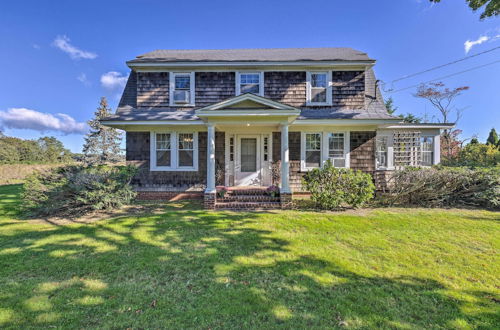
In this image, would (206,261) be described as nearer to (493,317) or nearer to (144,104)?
(493,317)

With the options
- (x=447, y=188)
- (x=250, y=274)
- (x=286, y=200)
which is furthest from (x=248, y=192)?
(x=447, y=188)

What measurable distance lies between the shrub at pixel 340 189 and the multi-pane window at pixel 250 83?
486 centimetres

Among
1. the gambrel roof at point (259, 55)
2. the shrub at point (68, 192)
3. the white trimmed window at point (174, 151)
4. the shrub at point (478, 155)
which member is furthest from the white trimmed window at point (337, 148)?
the shrub at point (478, 155)

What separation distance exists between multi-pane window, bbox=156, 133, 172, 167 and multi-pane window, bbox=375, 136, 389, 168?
10721 millimetres

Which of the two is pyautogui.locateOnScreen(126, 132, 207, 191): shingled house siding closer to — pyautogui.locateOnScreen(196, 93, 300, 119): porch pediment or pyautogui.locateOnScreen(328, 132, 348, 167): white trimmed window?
pyautogui.locateOnScreen(196, 93, 300, 119): porch pediment

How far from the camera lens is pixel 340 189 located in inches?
270

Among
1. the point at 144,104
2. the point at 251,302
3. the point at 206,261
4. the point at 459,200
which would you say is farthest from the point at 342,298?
the point at 144,104

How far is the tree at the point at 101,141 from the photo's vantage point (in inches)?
1074

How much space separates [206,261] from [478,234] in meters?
6.38

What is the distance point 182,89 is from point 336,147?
7364 mm

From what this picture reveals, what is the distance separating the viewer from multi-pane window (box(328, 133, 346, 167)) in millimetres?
9031

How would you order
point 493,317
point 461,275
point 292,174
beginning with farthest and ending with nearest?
point 292,174 < point 461,275 < point 493,317

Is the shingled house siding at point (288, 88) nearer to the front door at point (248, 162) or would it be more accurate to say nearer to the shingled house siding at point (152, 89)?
the front door at point (248, 162)

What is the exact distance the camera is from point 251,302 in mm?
2631
